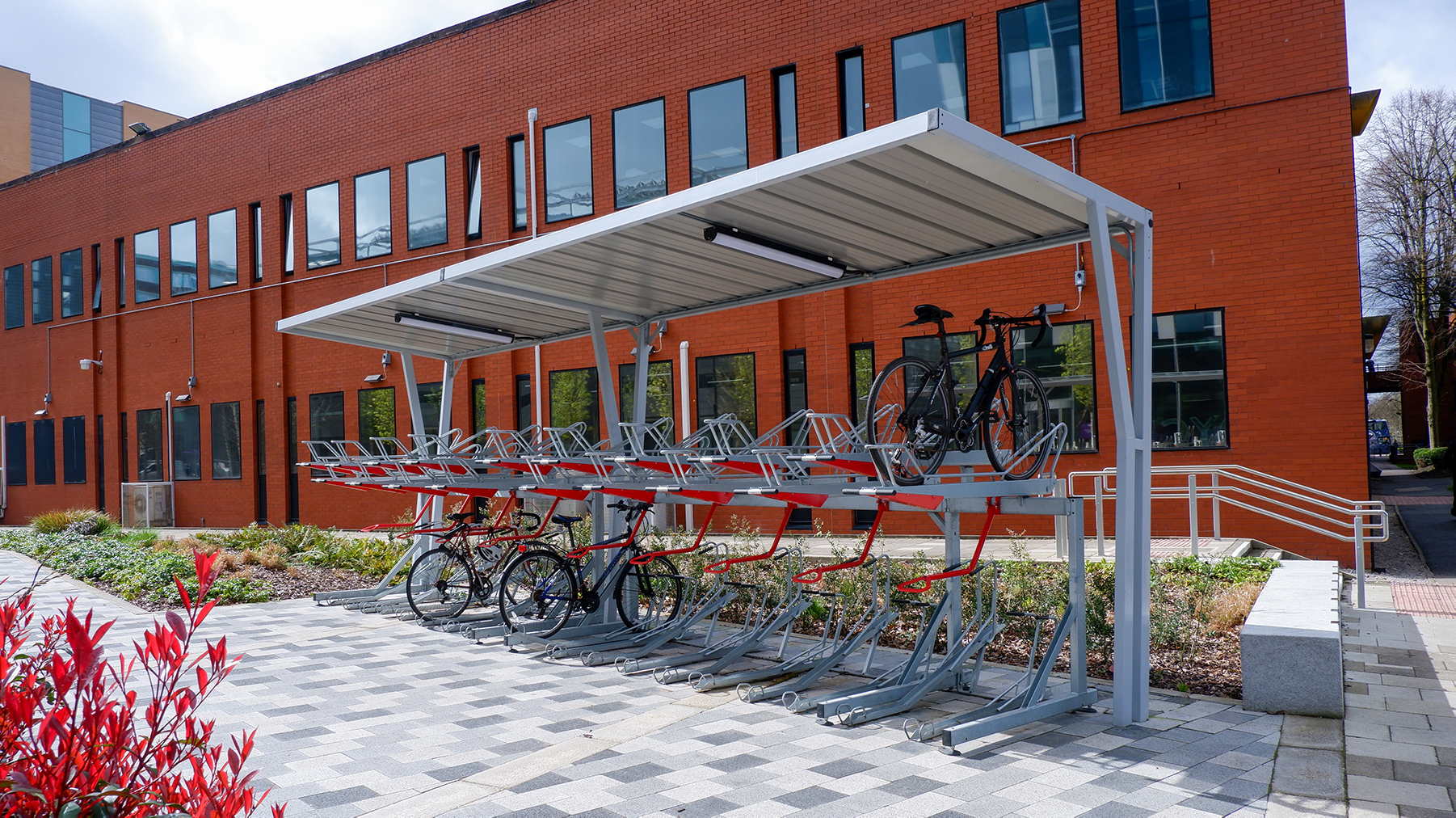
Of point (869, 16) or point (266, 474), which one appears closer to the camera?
point (869, 16)

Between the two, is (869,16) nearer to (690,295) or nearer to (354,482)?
(690,295)

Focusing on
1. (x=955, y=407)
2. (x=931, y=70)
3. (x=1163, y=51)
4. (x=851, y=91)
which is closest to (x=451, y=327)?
(x=955, y=407)

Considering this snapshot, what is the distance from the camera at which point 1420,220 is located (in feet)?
101

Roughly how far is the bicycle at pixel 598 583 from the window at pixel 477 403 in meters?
11.2

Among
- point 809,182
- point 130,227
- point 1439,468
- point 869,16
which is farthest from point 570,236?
point 1439,468

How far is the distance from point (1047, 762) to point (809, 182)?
320 cm

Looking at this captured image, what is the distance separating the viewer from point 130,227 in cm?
2506

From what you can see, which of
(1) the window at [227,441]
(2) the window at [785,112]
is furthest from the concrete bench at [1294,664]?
(1) the window at [227,441]

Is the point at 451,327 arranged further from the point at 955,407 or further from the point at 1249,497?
the point at 1249,497

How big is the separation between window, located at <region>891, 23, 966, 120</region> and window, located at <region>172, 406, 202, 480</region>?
17772mm

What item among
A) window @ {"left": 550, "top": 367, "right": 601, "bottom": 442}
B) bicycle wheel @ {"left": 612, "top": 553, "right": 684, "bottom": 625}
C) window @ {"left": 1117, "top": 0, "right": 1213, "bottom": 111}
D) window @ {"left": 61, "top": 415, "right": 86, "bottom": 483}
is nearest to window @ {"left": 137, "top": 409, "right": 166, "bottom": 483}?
window @ {"left": 61, "top": 415, "right": 86, "bottom": 483}

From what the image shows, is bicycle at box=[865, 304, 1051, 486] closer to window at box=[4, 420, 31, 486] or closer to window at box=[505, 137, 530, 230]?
window at box=[505, 137, 530, 230]

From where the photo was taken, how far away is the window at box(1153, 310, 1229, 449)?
12.6 m

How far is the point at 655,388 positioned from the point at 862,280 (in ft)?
31.9
